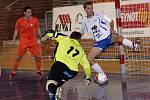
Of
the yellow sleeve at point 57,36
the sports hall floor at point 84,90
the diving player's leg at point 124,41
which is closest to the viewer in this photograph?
the yellow sleeve at point 57,36

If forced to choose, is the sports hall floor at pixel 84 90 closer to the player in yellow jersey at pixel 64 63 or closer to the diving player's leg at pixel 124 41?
the diving player's leg at pixel 124 41

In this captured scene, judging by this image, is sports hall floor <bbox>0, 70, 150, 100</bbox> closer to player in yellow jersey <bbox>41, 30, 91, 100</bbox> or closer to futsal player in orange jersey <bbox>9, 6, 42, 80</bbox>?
futsal player in orange jersey <bbox>9, 6, 42, 80</bbox>

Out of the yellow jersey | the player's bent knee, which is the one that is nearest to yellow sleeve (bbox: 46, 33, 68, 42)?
the yellow jersey

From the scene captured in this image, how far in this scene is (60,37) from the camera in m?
9.44

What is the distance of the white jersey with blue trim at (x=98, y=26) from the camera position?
38.4 ft

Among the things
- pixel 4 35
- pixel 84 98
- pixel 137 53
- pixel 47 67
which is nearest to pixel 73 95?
pixel 84 98

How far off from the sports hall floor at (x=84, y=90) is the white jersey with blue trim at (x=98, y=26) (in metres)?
1.24

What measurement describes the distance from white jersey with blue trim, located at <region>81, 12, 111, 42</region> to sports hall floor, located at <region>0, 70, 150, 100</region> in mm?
1245

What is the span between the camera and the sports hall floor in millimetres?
10339

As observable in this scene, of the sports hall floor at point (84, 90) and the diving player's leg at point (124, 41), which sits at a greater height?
the diving player's leg at point (124, 41)

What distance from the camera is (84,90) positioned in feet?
37.6

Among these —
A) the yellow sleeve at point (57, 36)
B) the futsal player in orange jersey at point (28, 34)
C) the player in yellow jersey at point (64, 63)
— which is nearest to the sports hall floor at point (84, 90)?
the futsal player in orange jersey at point (28, 34)

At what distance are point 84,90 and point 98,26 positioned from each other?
1554 millimetres

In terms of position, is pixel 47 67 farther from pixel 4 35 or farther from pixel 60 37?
pixel 60 37
